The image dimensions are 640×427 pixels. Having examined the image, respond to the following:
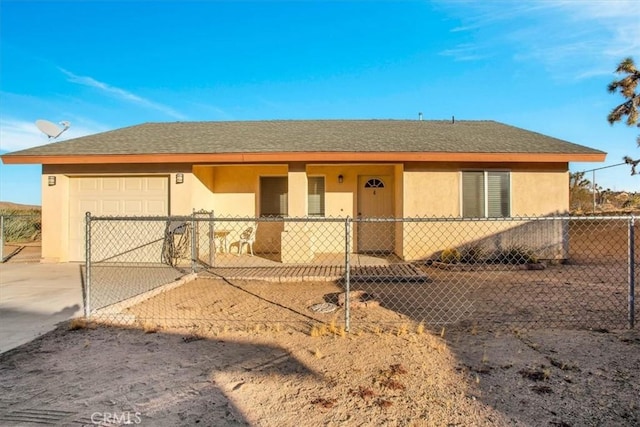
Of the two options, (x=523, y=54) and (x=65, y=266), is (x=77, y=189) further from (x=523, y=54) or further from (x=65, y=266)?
(x=523, y=54)

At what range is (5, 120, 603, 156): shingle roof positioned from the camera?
9.80 meters

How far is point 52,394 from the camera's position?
2.92 metres

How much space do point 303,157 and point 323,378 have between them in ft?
23.3

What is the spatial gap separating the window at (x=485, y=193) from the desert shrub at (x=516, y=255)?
1002 millimetres

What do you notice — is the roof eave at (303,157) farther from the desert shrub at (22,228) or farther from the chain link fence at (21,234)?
the desert shrub at (22,228)

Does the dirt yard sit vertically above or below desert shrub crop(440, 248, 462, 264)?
below

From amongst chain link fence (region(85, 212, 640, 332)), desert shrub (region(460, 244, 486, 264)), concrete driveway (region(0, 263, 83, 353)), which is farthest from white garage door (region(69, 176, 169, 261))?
desert shrub (region(460, 244, 486, 264))

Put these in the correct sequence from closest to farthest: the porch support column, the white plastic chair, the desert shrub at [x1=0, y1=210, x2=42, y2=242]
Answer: the porch support column
the white plastic chair
the desert shrub at [x1=0, y1=210, x2=42, y2=242]

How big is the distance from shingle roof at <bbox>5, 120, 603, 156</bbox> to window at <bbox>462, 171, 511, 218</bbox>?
78cm

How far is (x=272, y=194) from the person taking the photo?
11.9 metres

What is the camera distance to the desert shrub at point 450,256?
9492 millimetres

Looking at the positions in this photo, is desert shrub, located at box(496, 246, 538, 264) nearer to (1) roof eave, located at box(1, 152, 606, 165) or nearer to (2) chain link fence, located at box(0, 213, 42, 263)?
(1) roof eave, located at box(1, 152, 606, 165)

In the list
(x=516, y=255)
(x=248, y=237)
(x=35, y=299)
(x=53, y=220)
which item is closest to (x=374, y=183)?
(x=248, y=237)

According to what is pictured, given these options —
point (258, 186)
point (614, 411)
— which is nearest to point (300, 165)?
point (258, 186)
